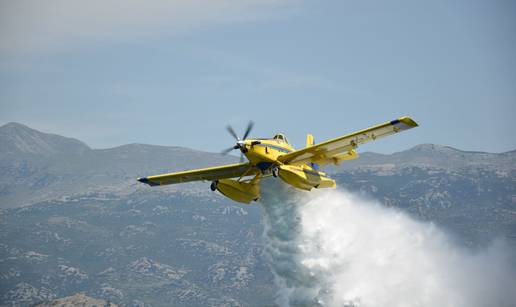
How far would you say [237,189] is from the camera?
55938 millimetres

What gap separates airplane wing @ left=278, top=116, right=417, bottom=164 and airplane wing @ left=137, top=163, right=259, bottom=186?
365cm

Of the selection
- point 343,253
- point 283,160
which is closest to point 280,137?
point 283,160

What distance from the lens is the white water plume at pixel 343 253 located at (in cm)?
6194

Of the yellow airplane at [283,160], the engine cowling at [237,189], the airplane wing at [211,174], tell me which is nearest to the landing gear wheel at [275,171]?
the yellow airplane at [283,160]

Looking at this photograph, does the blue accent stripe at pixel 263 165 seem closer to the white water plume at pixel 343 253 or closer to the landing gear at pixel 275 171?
the landing gear at pixel 275 171

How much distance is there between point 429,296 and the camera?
68.9 m

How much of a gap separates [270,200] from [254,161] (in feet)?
30.8

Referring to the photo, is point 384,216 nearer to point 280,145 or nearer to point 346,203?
point 346,203

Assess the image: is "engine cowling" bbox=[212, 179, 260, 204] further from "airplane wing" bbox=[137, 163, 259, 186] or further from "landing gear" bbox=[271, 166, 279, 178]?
"landing gear" bbox=[271, 166, 279, 178]

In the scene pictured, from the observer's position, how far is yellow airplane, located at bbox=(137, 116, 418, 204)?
167ft

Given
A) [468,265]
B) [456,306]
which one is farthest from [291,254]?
[468,265]

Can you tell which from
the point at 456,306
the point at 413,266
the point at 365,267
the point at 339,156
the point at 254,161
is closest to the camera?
the point at 254,161

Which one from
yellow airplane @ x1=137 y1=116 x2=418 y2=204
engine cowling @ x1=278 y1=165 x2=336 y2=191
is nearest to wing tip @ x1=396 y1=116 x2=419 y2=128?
yellow airplane @ x1=137 y1=116 x2=418 y2=204

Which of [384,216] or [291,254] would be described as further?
[384,216]
